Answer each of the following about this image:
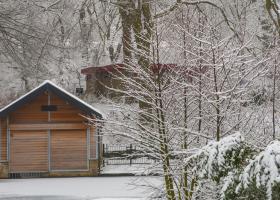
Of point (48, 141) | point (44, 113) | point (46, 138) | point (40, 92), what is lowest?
point (48, 141)

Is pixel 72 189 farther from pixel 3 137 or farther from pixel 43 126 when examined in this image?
pixel 3 137

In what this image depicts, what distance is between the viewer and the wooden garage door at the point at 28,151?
29781mm

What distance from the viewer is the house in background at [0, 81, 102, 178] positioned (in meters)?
29.8

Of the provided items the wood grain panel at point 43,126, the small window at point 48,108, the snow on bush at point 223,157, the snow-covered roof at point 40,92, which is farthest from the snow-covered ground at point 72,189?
the snow on bush at point 223,157

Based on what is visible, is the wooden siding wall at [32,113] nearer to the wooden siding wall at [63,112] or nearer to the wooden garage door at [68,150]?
the wooden siding wall at [63,112]

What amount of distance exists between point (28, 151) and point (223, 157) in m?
23.8

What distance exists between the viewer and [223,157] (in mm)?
7379

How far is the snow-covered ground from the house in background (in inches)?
55.0

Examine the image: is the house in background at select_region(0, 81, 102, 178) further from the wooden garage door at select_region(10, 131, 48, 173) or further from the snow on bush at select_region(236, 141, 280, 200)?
the snow on bush at select_region(236, 141, 280, 200)

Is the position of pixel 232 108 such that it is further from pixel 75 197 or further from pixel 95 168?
pixel 95 168

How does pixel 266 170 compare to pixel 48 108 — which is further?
pixel 48 108

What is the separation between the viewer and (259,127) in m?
10.7

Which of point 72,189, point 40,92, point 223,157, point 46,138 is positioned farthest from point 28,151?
point 223,157

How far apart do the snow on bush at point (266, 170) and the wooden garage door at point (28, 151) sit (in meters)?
24.2
